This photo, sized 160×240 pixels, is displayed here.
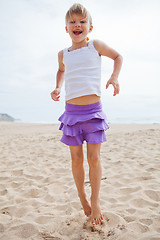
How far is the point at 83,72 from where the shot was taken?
75.6 inches

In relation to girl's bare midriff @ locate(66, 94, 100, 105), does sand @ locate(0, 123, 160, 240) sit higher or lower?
lower

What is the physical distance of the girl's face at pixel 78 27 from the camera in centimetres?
190

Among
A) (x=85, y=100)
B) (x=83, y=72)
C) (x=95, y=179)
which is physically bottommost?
(x=95, y=179)

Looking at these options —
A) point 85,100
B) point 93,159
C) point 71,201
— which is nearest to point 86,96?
point 85,100

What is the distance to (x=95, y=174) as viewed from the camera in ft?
6.26

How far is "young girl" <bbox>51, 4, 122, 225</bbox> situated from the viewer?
1877mm

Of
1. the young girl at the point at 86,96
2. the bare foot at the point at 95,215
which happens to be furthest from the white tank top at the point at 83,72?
the bare foot at the point at 95,215

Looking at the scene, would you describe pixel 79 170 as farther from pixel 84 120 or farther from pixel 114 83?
pixel 114 83

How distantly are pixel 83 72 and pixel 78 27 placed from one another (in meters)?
0.41

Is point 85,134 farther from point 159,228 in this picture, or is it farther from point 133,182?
point 133,182

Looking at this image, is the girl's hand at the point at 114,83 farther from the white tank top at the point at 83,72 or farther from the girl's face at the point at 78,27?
the girl's face at the point at 78,27

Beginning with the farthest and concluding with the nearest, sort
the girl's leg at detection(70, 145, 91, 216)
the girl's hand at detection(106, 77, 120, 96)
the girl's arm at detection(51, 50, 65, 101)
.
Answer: the girl's arm at detection(51, 50, 65, 101) → the girl's leg at detection(70, 145, 91, 216) → the girl's hand at detection(106, 77, 120, 96)

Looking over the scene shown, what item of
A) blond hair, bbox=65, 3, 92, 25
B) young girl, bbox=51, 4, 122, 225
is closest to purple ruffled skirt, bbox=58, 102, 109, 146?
young girl, bbox=51, 4, 122, 225

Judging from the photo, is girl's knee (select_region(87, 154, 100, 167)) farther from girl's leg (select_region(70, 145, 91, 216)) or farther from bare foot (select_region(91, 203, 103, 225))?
bare foot (select_region(91, 203, 103, 225))
